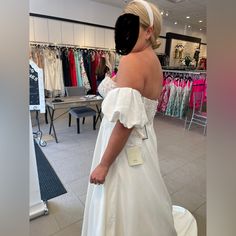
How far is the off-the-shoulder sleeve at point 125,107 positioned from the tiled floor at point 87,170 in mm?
1157

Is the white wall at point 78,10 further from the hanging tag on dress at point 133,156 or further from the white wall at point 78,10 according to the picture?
the hanging tag on dress at point 133,156

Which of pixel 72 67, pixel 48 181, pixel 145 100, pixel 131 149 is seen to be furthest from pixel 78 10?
pixel 131 149

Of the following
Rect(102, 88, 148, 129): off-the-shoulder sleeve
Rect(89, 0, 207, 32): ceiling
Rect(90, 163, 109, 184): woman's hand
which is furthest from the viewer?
Rect(89, 0, 207, 32): ceiling

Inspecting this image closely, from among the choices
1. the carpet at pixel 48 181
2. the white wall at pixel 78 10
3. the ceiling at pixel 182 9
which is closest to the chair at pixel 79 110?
the carpet at pixel 48 181

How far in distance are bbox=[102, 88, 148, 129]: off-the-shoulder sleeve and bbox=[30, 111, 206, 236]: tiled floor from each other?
116 centimetres

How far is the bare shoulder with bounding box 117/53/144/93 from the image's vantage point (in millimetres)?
1012

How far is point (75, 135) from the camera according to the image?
156 inches

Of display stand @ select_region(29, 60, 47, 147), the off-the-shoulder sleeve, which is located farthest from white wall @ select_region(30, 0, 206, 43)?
the off-the-shoulder sleeve

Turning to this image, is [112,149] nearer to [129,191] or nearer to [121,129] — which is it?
[121,129]

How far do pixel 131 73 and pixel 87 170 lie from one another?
6.44 feet

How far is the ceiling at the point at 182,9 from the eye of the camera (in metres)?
6.14

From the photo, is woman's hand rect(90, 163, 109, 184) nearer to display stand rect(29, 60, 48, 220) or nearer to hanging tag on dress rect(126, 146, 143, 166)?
hanging tag on dress rect(126, 146, 143, 166)
